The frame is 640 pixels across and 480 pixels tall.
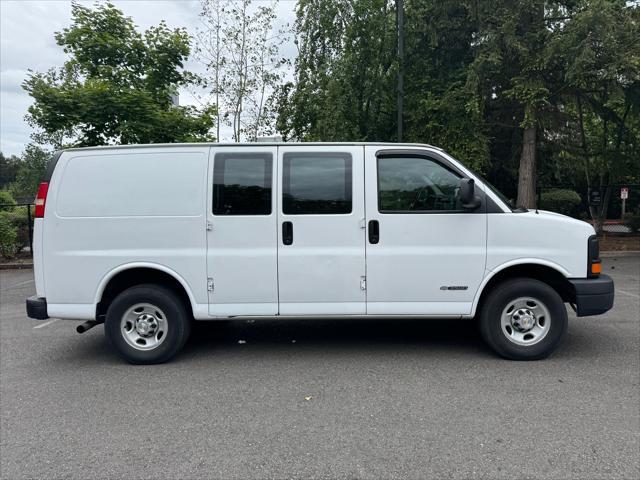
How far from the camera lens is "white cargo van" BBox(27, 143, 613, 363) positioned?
461 cm

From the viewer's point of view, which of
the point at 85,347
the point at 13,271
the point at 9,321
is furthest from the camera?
the point at 13,271

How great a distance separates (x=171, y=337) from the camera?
4703 millimetres

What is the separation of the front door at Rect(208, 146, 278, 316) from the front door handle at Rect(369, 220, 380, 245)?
0.96m

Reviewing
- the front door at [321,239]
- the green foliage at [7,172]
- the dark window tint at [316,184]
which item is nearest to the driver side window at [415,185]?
the front door at [321,239]

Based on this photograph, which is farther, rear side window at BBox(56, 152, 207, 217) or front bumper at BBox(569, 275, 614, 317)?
rear side window at BBox(56, 152, 207, 217)

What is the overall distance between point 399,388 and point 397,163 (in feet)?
7.24

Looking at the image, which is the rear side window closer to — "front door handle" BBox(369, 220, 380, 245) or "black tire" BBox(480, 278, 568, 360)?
"front door handle" BBox(369, 220, 380, 245)

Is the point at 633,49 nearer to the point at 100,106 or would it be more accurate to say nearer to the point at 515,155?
the point at 515,155

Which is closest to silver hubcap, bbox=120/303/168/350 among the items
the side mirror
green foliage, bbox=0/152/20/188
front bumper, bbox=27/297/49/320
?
front bumper, bbox=27/297/49/320

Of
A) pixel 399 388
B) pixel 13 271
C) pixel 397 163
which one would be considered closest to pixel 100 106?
pixel 13 271

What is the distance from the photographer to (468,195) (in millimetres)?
4406

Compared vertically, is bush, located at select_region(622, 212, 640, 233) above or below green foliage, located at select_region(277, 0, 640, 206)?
below

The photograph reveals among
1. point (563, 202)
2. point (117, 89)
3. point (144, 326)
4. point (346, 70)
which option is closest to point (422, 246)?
point (144, 326)

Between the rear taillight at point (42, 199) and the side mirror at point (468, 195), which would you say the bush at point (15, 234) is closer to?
the rear taillight at point (42, 199)
